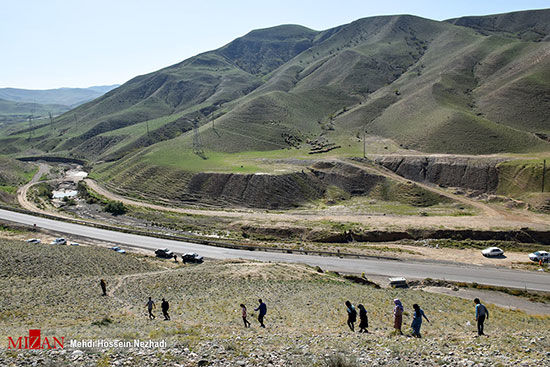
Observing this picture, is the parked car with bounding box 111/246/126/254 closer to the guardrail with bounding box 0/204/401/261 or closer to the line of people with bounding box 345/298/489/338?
the guardrail with bounding box 0/204/401/261

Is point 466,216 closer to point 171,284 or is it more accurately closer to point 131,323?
point 171,284

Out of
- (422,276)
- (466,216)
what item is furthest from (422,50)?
(422,276)

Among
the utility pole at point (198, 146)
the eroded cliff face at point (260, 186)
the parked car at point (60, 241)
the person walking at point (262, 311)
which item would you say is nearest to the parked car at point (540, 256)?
the eroded cliff face at point (260, 186)

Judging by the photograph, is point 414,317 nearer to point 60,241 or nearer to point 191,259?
point 191,259

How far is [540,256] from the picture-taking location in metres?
40.9

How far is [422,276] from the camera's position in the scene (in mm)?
37781

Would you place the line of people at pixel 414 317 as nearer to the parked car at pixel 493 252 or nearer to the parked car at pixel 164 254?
the parked car at pixel 493 252

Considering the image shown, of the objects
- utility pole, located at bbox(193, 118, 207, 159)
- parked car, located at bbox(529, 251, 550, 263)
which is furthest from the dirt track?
utility pole, located at bbox(193, 118, 207, 159)

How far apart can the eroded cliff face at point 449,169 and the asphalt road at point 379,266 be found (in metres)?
32.5

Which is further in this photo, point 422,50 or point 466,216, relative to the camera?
point 422,50

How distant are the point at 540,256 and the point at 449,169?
33592 millimetres

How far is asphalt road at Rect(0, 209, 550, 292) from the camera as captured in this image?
3631 centimetres

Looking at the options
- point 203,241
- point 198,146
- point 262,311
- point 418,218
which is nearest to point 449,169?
point 418,218

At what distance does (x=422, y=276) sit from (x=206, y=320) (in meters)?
26.8
